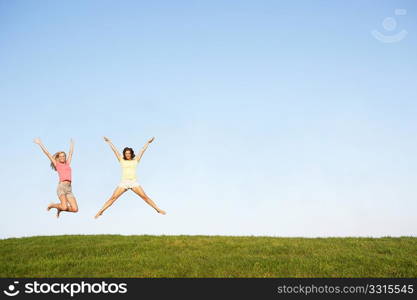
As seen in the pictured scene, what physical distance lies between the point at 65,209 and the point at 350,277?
999 centimetres

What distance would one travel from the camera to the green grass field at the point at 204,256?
13477 mm

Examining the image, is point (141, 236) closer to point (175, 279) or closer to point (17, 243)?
point (17, 243)

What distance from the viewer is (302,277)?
1258 centimetres

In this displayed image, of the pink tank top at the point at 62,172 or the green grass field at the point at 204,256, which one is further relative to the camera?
the pink tank top at the point at 62,172

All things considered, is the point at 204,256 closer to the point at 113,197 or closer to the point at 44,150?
the point at 113,197

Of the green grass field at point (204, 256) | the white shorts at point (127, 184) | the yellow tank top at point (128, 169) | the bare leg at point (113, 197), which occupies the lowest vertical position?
the green grass field at point (204, 256)

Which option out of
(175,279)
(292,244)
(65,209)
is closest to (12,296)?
(175,279)

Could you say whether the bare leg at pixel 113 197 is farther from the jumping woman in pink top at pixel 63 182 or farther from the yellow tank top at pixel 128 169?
the jumping woman in pink top at pixel 63 182

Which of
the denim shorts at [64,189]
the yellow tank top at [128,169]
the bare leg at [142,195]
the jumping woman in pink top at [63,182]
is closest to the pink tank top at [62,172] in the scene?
the jumping woman in pink top at [63,182]

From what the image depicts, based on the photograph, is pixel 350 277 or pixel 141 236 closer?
pixel 350 277

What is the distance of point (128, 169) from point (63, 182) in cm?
250

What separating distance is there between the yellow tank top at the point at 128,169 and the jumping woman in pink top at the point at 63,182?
2097mm

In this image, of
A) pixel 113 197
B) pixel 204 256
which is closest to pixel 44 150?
pixel 113 197

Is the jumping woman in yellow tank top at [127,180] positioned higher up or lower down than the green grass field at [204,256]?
higher up
